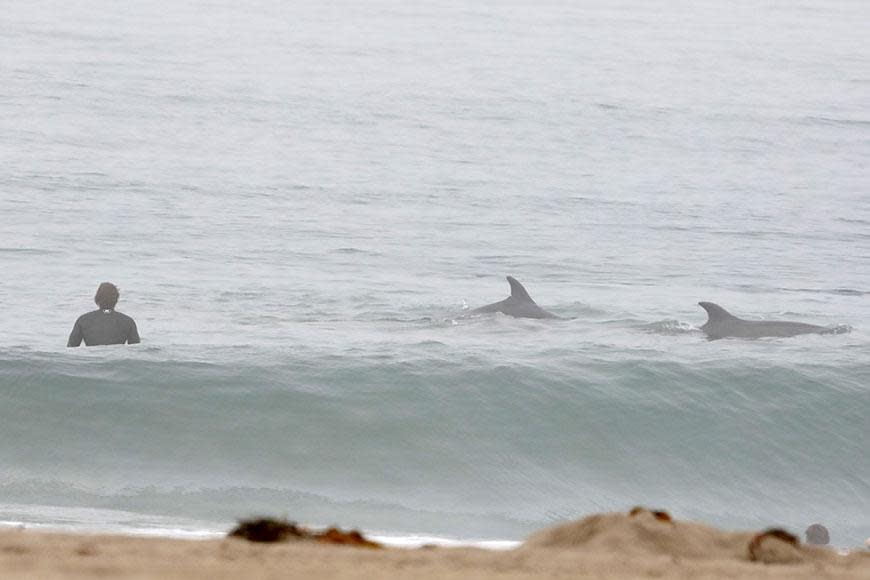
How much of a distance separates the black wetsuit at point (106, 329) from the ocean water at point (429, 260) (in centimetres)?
31

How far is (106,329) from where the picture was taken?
17.5 m

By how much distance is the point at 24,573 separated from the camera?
560 centimetres

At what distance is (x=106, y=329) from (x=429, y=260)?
50.8 feet

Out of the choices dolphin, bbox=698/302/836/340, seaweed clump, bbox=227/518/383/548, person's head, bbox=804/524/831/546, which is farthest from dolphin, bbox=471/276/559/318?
seaweed clump, bbox=227/518/383/548

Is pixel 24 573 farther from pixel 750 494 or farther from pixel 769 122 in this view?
pixel 769 122

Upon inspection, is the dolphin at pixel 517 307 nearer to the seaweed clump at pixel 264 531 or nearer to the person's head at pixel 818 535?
the person's head at pixel 818 535

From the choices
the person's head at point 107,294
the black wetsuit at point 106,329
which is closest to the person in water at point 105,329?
the black wetsuit at point 106,329

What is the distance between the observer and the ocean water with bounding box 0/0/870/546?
15094 mm

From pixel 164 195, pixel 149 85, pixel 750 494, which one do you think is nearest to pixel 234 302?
pixel 750 494

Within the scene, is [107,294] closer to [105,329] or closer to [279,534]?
[105,329]

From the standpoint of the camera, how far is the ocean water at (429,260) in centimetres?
1509

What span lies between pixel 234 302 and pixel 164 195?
15.6 meters

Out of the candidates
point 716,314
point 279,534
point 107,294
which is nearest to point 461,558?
point 279,534

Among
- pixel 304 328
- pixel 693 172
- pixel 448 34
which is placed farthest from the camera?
pixel 448 34
